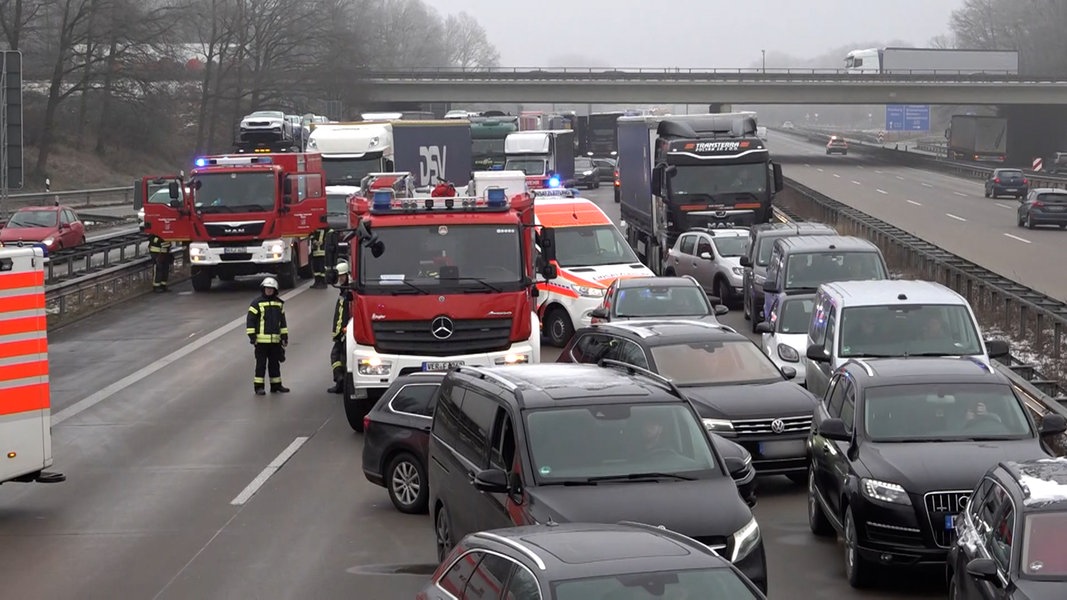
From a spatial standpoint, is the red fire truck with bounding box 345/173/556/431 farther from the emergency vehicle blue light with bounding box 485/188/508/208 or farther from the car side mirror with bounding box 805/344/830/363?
the car side mirror with bounding box 805/344/830/363

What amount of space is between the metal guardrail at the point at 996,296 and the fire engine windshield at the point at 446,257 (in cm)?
634

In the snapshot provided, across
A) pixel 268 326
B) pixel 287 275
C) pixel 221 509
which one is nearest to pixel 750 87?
pixel 287 275

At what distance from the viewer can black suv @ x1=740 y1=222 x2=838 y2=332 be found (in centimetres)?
2691

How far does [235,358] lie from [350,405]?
24.4 feet

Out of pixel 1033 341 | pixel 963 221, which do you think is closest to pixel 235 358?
pixel 1033 341

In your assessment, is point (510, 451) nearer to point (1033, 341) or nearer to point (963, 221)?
point (1033, 341)

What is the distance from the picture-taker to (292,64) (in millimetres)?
98750

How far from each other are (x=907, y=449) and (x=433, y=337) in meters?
7.46

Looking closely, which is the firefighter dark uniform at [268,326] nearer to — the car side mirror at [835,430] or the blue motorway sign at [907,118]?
the car side mirror at [835,430]

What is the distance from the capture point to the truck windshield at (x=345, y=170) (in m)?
40.6

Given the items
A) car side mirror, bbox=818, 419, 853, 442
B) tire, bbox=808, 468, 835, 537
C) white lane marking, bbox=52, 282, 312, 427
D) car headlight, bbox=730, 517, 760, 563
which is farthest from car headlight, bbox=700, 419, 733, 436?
white lane marking, bbox=52, 282, 312, 427

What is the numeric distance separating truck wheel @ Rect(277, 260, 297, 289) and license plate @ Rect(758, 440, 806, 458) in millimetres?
22204

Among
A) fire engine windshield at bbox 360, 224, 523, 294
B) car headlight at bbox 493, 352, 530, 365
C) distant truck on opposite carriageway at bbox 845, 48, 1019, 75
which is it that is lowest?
car headlight at bbox 493, 352, 530, 365

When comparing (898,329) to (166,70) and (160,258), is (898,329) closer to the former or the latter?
(160,258)
